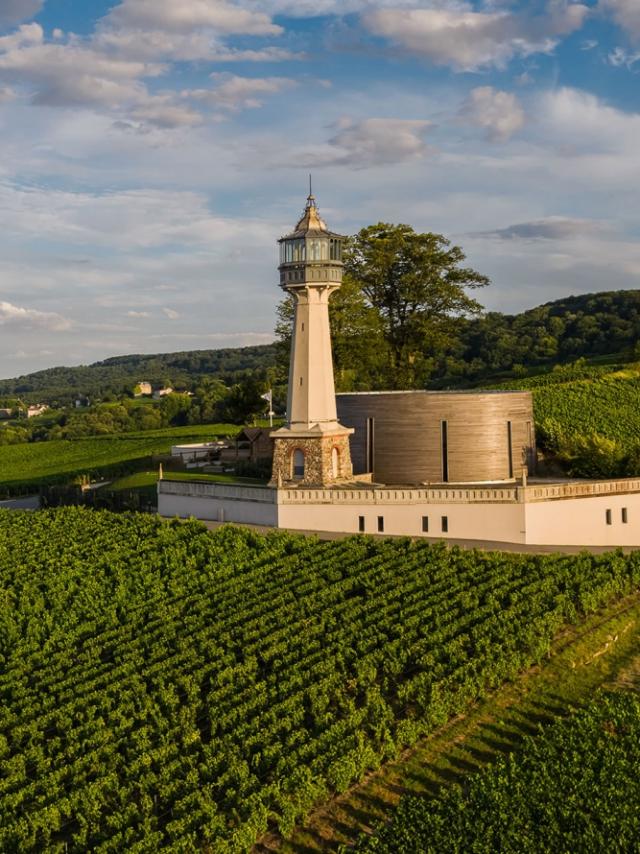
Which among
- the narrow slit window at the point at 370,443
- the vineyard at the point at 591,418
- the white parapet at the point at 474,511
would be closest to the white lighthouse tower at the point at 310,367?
the narrow slit window at the point at 370,443

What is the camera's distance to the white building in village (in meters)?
36.0

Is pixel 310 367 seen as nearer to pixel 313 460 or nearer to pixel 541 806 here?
pixel 313 460

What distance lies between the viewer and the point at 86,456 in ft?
244

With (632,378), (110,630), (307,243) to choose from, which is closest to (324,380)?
(307,243)

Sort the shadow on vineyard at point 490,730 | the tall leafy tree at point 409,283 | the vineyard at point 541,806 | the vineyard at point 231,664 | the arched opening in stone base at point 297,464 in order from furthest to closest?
the tall leafy tree at point 409,283 < the arched opening in stone base at point 297,464 < the vineyard at point 231,664 < the shadow on vineyard at point 490,730 < the vineyard at point 541,806

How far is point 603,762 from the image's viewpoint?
20188mm

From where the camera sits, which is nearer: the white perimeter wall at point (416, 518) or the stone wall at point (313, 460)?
the white perimeter wall at point (416, 518)

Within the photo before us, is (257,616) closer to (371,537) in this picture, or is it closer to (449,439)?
(371,537)

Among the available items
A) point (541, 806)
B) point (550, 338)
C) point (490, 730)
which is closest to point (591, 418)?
point (490, 730)

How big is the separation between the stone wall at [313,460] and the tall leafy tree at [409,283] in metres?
17.6

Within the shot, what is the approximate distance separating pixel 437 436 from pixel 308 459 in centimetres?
621

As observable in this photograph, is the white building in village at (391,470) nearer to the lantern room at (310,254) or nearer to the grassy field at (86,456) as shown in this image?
the lantern room at (310,254)

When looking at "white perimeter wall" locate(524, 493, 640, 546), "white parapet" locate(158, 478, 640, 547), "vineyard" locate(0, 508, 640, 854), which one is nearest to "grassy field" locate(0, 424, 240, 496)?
"white parapet" locate(158, 478, 640, 547)

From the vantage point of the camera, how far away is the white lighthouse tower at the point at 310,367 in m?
40.1
